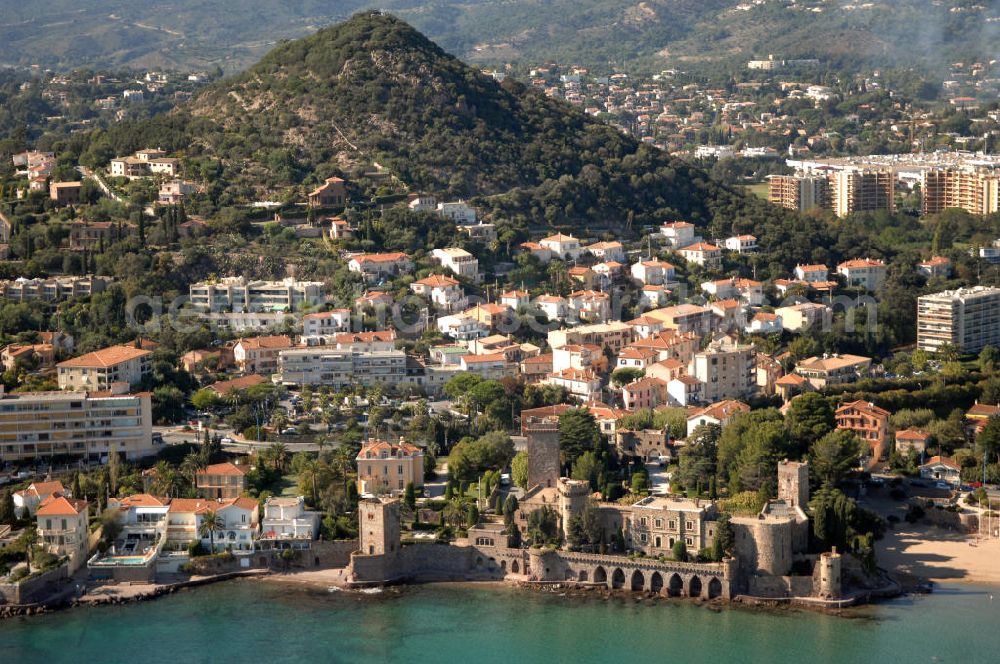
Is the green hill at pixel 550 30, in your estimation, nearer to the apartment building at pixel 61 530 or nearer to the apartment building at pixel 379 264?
the apartment building at pixel 379 264

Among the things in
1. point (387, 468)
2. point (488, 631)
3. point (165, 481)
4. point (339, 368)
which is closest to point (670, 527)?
point (488, 631)

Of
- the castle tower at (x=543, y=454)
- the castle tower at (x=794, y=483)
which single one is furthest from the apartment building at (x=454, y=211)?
the castle tower at (x=794, y=483)

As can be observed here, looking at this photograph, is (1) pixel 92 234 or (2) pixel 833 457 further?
(1) pixel 92 234

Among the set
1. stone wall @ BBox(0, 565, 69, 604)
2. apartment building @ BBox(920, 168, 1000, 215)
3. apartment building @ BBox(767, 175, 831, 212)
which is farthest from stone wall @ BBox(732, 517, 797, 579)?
apartment building @ BBox(920, 168, 1000, 215)

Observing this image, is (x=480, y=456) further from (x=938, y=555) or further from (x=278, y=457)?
(x=938, y=555)

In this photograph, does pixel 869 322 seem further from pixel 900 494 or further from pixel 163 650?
pixel 163 650

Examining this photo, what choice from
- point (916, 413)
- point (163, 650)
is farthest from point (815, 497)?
point (163, 650)

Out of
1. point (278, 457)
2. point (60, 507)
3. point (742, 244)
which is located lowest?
point (60, 507)

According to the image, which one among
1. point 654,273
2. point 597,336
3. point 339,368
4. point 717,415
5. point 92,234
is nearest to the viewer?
point 717,415
